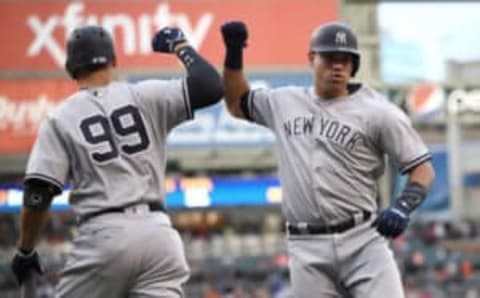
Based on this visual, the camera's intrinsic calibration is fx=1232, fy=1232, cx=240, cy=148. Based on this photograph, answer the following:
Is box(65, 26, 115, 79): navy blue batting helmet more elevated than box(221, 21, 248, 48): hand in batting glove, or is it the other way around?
box(65, 26, 115, 79): navy blue batting helmet

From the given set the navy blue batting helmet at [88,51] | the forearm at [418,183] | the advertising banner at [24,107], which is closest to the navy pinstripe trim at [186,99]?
the navy blue batting helmet at [88,51]

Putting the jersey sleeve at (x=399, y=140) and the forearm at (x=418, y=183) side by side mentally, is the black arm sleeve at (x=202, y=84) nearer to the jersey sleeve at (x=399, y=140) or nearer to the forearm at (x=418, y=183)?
the jersey sleeve at (x=399, y=140)

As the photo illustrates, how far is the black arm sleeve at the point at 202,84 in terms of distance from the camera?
15.5ft

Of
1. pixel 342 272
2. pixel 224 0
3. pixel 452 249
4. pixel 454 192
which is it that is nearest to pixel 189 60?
pixel 342 272

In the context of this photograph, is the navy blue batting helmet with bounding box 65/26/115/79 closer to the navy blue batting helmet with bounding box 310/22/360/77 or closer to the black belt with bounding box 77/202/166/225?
the black belt with bounding box 77/202/166/225

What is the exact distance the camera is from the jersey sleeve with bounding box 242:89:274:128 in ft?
18.4

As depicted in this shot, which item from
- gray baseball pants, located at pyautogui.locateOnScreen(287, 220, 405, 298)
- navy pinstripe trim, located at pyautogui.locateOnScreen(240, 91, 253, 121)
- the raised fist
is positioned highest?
navy pinstripe trim, located at pyautogui.locateOnScreen(240, 91, 253, 121)

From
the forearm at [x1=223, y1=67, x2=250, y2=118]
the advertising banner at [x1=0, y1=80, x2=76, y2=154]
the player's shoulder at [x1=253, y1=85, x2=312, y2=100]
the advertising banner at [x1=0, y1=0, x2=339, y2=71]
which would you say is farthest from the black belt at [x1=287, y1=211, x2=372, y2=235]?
the advertising banner at [x1=0, y1=0, x2=339, y2=71]

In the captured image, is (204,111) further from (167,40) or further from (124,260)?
(124,260)

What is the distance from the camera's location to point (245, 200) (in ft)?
62.3

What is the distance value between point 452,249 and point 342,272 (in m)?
20.4

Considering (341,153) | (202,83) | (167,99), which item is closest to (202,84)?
(202,83)

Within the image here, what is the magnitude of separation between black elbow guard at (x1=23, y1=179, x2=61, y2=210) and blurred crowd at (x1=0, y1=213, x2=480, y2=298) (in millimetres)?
11173

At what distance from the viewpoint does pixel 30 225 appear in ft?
15.2
